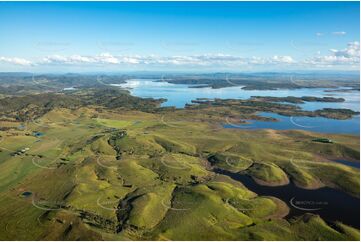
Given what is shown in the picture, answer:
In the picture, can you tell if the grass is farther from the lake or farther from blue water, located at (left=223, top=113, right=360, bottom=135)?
blue water, located at (left=223, top=113, right=360, bottom=135)

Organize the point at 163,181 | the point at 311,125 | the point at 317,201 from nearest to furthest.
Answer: the point at 317,201 → the point at 163,181 → the point at 311,125

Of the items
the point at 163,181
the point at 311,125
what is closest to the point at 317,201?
the point at 163,181

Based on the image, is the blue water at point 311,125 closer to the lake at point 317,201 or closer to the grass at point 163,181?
the grass at point 163,181

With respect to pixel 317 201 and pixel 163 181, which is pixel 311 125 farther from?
pixel 163 181

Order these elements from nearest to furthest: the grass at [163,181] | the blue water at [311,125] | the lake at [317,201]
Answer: the grass at [163,181], the lake at [317,201], the blue water at [311,125]

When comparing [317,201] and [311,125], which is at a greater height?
[317,201]

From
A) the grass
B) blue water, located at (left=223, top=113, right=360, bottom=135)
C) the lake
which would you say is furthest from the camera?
blue water, located at (left=223, top=113, right=360, bottom=135)

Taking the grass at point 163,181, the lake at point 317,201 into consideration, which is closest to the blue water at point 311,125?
the grass at point 163,181

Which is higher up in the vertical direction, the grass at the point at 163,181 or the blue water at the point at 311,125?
the grass at the point at 163,181

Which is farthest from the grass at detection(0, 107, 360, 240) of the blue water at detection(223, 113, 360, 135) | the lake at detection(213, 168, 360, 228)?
the blue water at detection(223, 113, 360, 135)

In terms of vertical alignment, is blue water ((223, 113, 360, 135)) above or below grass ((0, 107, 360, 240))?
below

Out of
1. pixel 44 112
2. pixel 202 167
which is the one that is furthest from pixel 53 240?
pixel 44 112
